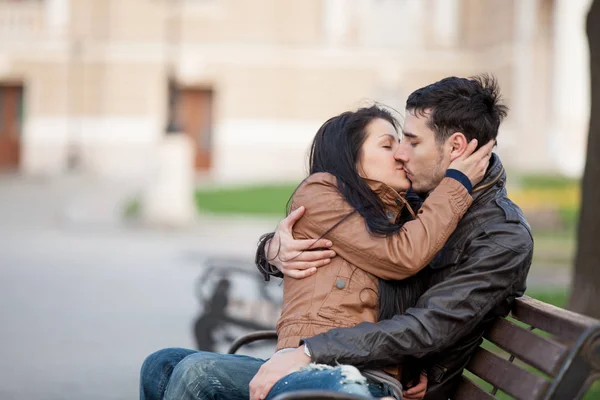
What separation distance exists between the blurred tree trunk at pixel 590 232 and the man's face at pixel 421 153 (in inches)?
145

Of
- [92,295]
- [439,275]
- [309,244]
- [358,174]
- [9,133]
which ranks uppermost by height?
[358,174]

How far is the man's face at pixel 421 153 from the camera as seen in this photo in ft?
11.0

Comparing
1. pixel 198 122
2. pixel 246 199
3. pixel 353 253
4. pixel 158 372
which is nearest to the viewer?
pixel 353 253

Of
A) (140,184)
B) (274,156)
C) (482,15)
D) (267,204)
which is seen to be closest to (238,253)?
(267,204)

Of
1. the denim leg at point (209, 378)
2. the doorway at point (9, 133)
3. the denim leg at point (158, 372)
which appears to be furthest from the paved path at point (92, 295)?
the doorway at point (9, 133)

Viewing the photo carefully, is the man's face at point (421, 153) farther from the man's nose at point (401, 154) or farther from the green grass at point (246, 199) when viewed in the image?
the green grass at point (246, 199)

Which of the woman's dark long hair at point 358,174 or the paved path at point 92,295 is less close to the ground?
the woman's dark long hair at point 358,174

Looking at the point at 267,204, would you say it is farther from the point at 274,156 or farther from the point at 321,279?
the point at 321,279

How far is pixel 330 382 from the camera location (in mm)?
2969

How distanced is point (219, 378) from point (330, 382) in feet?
1.75

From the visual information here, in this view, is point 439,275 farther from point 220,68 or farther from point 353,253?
point 220,68

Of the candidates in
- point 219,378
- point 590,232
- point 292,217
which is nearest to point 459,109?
point 292,217

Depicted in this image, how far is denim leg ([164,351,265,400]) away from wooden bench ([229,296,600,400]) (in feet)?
2.06

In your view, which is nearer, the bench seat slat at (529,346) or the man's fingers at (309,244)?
the bench seat slat at (529,346)
